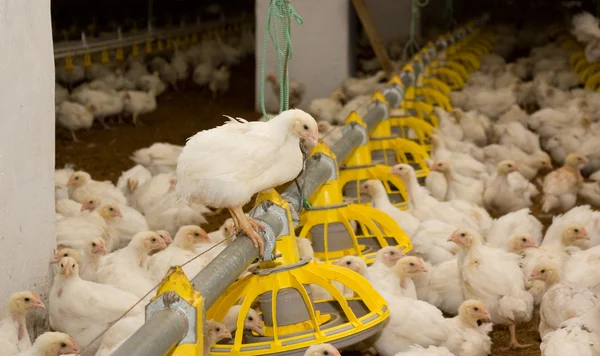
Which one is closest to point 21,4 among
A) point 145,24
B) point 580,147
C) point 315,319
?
point 315,319

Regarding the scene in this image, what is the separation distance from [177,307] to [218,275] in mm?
388

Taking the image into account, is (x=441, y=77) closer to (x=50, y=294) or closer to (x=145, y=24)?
(x=145, y=24)

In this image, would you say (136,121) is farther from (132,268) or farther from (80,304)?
(80,304)

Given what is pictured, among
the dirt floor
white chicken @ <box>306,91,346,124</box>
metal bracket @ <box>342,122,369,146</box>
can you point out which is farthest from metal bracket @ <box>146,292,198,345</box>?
white chicken @ <box>306,91,346,124</box>

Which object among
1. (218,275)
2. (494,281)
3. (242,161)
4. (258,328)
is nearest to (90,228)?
(258,328)

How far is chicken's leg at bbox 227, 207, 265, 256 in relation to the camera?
355 cm

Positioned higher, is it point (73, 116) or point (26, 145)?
point (26, 145)

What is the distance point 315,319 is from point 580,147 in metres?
5.86

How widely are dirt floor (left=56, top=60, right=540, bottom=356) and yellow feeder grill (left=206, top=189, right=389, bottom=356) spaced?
326cm

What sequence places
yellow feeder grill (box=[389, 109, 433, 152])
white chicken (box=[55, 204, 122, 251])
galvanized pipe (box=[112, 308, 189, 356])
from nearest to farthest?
galvanized pipe (box=[112, 308, 189, 356]), white chicken (box=[55, 204, 122, 251]), yellow feeder grill (box=[389, 109, 433, 152])

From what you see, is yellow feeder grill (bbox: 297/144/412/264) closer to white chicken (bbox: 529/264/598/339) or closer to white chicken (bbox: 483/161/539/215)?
white chicken (bbox: 529/264/598/339)

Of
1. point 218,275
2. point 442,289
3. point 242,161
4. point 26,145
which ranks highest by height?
point 242,161

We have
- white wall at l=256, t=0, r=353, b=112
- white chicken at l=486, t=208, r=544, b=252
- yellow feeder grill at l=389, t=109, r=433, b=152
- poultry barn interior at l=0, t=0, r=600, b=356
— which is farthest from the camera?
white wall at l=256, t=0, r=353, b=112

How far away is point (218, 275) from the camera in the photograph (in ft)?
10.3
